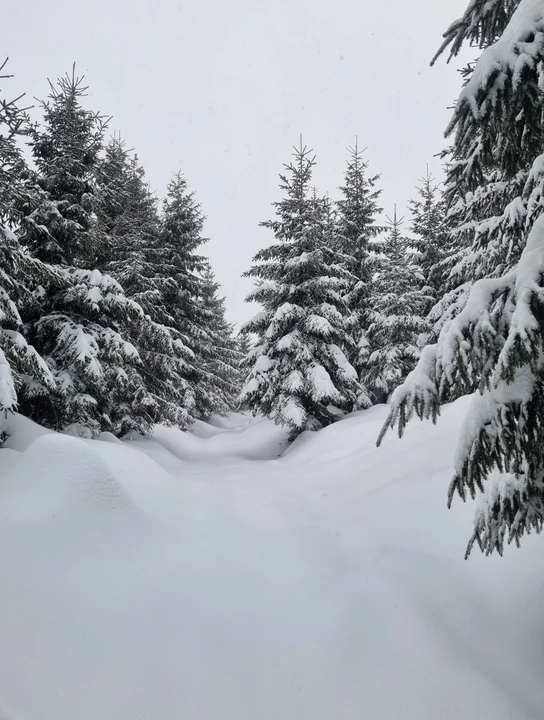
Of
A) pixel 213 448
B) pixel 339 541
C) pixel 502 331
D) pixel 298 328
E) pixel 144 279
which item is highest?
pixel 144 279

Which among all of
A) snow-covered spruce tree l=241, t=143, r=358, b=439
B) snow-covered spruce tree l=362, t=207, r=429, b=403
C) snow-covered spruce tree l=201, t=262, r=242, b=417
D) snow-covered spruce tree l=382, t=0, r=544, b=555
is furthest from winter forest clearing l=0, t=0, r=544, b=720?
snow-covered spruce tree l=201, t=262, r=242, b=417

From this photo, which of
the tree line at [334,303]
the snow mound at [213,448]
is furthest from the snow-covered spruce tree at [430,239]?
the snow mound at [213,448]

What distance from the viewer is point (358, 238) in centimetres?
1973

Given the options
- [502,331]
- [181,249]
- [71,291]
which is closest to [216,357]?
[181,249]

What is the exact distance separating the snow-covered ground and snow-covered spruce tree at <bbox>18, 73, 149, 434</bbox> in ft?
16.1

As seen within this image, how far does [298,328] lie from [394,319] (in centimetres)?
533

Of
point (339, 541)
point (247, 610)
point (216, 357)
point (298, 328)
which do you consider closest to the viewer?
point (247, 610)

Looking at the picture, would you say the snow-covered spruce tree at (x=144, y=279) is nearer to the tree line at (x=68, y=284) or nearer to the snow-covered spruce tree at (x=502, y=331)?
the tree line at (x=68, y=284)

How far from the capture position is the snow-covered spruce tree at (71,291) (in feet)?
31.9

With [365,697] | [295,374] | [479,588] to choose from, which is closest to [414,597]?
[479,588]

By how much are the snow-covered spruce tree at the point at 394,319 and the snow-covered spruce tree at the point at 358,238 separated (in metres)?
0.45

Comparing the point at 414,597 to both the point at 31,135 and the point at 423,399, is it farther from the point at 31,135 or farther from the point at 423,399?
the point at 31,135

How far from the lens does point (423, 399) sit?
265cm

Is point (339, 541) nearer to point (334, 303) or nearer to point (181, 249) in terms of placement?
point (334, 303)
